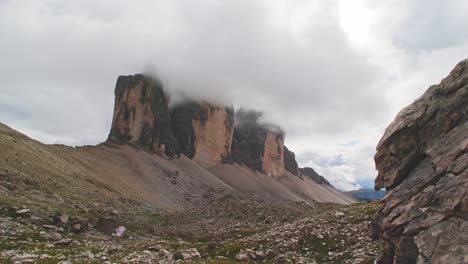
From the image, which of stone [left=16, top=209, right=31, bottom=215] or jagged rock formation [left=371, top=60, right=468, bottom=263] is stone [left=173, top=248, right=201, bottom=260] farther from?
stone [left=16, top=209, right=31, bottom=215]

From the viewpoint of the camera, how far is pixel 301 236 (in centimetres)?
3488

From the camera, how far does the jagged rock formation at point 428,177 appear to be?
18266 millimetres

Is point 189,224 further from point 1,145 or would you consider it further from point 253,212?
point 1,145

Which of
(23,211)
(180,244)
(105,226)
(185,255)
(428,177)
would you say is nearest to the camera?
(428,177)

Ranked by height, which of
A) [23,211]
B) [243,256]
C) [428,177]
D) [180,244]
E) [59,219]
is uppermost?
[428,177]

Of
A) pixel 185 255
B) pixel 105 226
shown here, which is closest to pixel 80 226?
pixel 105 226

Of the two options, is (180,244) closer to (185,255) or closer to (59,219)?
(185,255)

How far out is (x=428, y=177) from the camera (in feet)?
72.4

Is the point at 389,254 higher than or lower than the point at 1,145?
lower

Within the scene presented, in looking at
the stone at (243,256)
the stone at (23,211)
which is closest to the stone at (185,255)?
the stone at (243,256)

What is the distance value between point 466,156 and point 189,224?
2128 inches

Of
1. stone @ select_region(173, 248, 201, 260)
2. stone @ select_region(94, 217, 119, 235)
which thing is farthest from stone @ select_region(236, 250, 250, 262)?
stone @ select_region(94, 217, 119, 235)

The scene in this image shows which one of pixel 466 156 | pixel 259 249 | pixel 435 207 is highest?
pixel 466 156

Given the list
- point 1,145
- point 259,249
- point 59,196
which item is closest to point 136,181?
point 1,145
